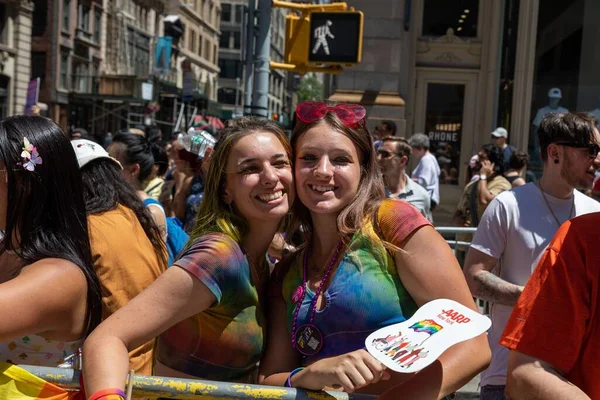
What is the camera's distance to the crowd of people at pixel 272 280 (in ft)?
7.62

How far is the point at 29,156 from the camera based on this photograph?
2.77 m

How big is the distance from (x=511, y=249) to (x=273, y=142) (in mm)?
1842

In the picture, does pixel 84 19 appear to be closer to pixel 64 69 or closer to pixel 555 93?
pixel 64 69

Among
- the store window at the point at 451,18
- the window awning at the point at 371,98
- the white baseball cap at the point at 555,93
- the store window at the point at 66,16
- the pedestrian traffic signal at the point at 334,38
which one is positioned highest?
the store window at the point at 66,16

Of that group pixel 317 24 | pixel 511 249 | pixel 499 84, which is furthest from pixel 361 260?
pixel 499 84

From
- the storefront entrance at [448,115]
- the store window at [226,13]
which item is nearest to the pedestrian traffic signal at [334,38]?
the storefront entrance at [448,115]

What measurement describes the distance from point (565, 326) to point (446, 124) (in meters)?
13.4

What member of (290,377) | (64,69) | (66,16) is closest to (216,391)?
(290,377)

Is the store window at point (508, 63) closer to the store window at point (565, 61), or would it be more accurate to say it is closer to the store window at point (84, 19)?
the store window at point (565, 61)

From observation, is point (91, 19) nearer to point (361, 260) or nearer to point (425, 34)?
point (425, 34)

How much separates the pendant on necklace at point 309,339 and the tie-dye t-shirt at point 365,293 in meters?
0.01

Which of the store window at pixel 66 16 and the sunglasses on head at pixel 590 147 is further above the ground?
the store window at pixel 66 16

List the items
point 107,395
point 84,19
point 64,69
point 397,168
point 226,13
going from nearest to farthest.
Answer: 1. point 107,395
2. point 397,168
3. point 64,69
4. point 84,19
5. point 226,13

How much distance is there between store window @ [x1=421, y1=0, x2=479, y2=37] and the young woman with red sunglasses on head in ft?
43.6
